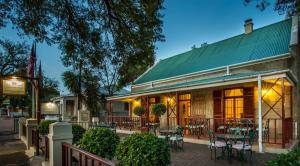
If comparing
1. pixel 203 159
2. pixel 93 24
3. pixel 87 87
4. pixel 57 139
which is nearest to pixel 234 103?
pixel 203 159

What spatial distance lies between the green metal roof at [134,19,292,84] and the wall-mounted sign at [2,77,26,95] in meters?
10.2

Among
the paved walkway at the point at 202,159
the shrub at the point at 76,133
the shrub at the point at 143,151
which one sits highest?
the shrub at the point at 143,151

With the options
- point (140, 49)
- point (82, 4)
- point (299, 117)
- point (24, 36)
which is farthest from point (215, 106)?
point (24, 36)

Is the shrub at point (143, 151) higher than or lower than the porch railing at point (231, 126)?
higher

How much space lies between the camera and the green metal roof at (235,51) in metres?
12.7

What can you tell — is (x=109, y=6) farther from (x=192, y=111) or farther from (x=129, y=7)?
(x=192, y=111)

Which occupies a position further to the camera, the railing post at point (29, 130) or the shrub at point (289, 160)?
the railing post at point (29, 130)

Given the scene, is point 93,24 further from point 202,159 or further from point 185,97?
point 185,97

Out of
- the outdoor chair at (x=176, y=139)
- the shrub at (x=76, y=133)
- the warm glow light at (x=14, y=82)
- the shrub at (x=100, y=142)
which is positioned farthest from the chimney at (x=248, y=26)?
the warm glow light at (x=14, y=82)

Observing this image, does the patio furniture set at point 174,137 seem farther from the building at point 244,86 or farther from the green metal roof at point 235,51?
the green metal roof at point 235,51

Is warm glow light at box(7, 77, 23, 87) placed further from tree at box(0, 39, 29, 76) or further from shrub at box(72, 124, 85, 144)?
tree at box(0, 39, 29, 76)

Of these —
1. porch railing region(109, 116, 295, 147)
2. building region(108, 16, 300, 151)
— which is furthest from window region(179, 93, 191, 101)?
porch railing region(109, 116, 295, 147)

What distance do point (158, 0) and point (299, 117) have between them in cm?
812

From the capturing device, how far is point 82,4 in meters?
7.95
